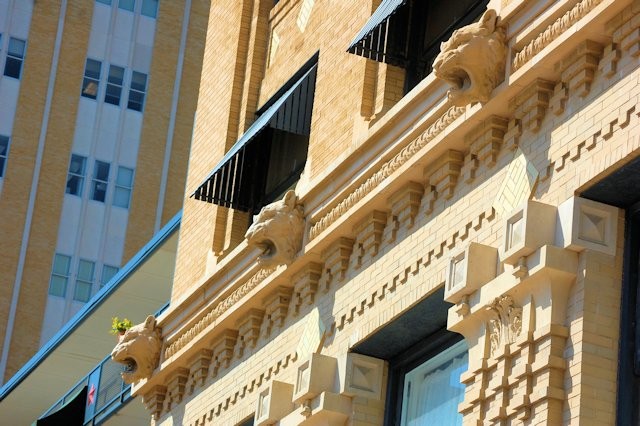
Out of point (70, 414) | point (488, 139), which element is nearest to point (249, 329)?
point (488, 139)

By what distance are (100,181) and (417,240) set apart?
51645 mm

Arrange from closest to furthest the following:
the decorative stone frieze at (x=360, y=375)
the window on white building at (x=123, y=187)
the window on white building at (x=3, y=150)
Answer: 1. the decorative stone frieze at (x=360, y=375)
2. the window on white building at (x=3, y=150)
3. the window on white building at (x=123, y=187)

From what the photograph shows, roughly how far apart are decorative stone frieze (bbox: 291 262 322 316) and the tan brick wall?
45125mm

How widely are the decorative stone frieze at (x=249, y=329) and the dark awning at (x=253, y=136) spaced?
8.30 feet

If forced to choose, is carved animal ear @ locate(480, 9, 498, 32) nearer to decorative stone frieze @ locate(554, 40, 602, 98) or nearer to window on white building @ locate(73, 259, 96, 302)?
decorative stone frieze @ locate(554, 40, 602, 98)

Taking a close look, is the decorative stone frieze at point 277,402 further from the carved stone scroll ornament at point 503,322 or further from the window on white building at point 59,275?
the window on white building at point 59,275

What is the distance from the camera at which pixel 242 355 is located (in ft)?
65.6

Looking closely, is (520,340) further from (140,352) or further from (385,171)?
(140,352)

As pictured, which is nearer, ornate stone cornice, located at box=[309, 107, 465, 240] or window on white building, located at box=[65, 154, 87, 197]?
ornate stone cornice, located at box=[309, 107, 465, 240]

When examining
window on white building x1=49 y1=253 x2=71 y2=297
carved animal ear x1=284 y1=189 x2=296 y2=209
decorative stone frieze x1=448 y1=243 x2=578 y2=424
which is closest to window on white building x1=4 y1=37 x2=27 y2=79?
window on white building x1=49 y1=253 x2=71 y2=297

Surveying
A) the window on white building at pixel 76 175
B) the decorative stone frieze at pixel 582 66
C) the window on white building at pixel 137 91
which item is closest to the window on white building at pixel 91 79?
the window on white building at pixel 137 91

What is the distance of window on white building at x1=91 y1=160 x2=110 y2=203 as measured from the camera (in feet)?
218

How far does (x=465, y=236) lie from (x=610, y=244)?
2127 mm

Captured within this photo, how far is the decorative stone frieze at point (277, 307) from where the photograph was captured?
19.0m
